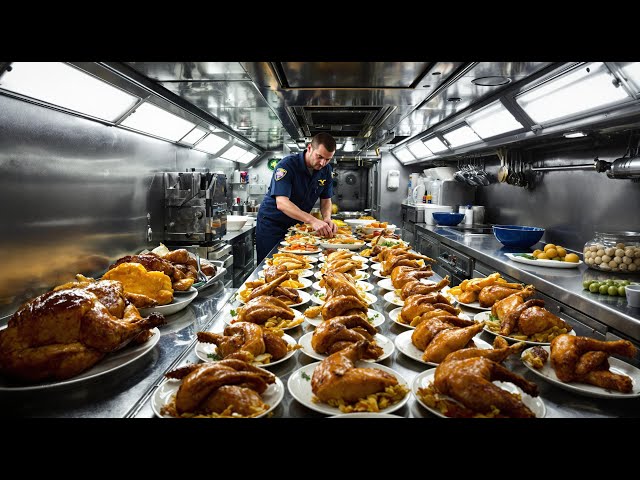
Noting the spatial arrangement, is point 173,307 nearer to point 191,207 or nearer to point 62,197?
point 62,197

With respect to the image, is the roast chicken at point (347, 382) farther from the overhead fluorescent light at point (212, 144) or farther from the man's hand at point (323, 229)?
the overhead fluorescent light at point (212, 144)

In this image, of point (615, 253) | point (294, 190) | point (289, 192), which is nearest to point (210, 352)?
point (615, 253)

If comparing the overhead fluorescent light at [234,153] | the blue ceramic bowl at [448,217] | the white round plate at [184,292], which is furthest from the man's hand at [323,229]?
the overhead fluorescent light at [234,153]

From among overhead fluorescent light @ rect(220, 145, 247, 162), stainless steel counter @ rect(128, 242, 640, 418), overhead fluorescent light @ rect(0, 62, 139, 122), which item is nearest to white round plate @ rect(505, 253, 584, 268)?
stainless steel counter @ rect(128, 242, 640, 418)

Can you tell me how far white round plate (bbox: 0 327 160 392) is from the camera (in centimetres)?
128

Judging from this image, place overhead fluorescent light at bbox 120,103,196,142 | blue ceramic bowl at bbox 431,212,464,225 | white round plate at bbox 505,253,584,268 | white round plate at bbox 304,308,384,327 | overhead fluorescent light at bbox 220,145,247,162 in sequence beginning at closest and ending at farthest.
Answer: white round plate at bbox 304,308,384,327, white round plate at bbox 505,253,584,268, overhead fluorescent light at bbox 120,103,196,142, blue ceramic bowl at bbox 431,212,464,225, overhead fluorescent light at bbox 220,145,247,162

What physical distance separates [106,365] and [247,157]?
31.6 feet

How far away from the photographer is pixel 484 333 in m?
1.93

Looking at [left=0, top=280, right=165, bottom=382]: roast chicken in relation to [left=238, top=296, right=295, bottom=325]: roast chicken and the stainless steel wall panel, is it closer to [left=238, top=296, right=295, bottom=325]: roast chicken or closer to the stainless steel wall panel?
[left=238, top=296, right=295, bottom=325]: roast chicken

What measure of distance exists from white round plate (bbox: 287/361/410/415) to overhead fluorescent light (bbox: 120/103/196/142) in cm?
394

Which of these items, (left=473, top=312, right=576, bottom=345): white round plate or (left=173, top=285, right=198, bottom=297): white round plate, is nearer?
(left=473, top=312, right=576, bottom=345): white round plate

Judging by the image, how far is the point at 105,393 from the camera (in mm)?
1342

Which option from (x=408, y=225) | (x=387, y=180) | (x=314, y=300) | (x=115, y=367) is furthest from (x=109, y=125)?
(x=387, y=180)
